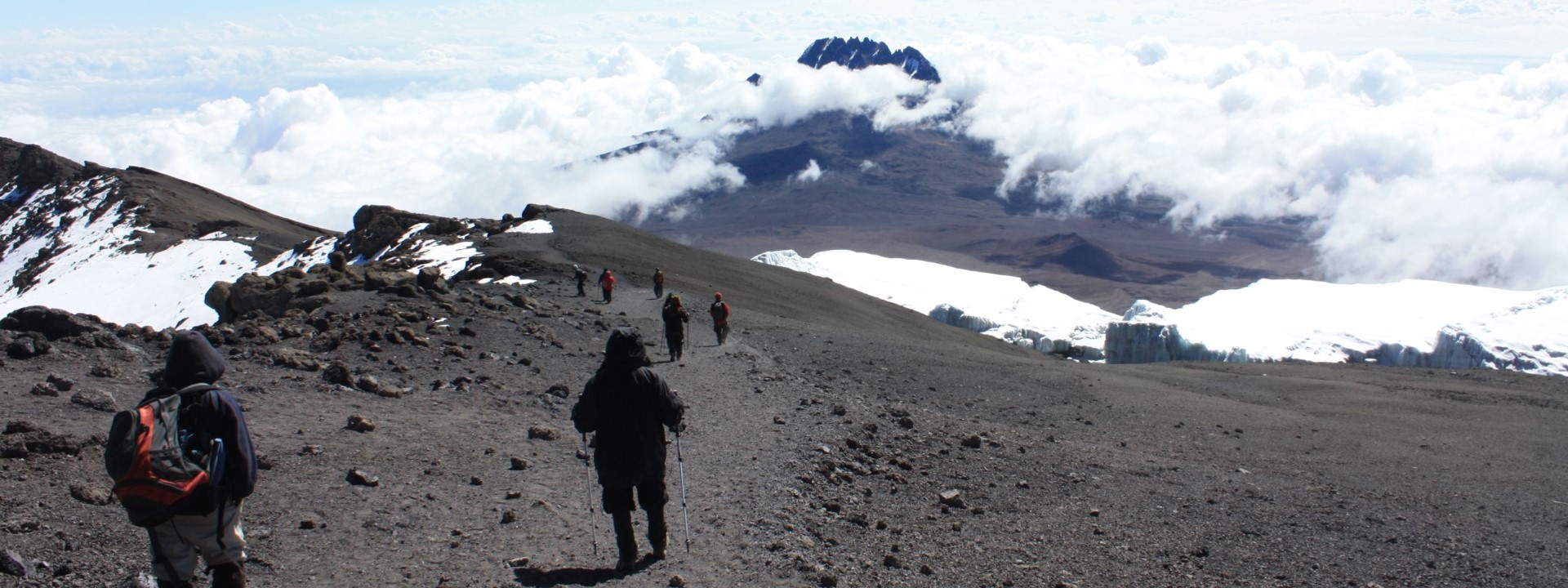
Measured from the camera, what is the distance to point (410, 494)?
302 inches

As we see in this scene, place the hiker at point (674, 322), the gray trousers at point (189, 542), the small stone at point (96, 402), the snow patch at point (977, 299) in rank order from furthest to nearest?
the snow patch at point (977, 299) → the hiker at point (674, 322) → the small stone at point (96, 402) → the gray trousers at point (189, 542)

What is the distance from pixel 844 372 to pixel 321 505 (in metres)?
10.4

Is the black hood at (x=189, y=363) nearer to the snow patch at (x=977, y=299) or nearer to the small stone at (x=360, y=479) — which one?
the small stone at (x=360, y=479)

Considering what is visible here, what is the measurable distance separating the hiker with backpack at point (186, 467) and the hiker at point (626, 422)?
1.99 meters

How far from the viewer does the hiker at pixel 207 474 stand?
4668 millimetres

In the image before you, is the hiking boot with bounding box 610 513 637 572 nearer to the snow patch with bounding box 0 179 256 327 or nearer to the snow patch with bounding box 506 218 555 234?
the snow patch with bounding box 506 218 555 234

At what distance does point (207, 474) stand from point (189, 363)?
495 millimetres

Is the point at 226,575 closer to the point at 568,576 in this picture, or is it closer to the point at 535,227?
the point at 568,576

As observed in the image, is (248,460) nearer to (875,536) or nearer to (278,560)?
(278,560)

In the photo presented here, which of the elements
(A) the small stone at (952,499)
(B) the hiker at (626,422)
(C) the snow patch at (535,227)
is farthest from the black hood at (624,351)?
(C) the snow patch at (535,227)

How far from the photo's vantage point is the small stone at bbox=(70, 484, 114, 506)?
654 centimetres

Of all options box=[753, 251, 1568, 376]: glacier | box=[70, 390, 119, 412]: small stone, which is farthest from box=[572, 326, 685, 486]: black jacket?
box=[753, 251, 1568, 376]: glacier

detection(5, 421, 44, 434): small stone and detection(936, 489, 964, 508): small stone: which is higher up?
detection(5, 421, 44, 434): small stone

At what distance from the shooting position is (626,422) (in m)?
6.38
